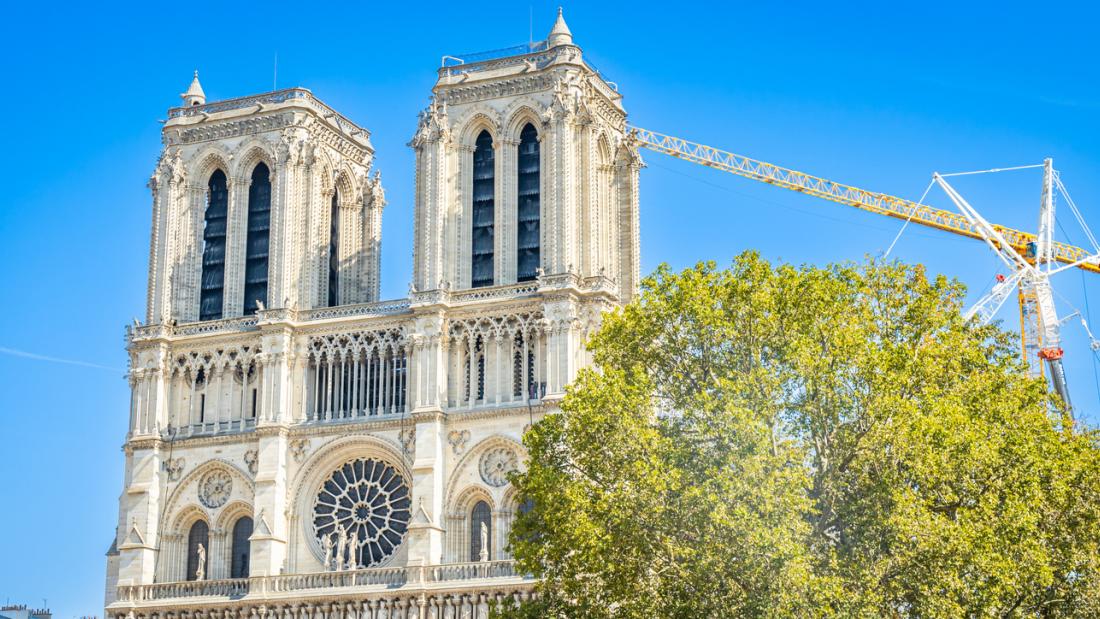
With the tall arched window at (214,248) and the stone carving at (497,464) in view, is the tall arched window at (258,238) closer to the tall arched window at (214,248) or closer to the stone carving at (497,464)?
the tall arched window at (214,248)

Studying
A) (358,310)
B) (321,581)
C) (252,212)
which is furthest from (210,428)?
(252,212)

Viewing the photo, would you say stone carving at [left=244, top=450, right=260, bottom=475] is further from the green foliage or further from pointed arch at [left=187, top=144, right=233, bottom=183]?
the green foliage

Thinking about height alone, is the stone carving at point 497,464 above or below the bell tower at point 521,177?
below

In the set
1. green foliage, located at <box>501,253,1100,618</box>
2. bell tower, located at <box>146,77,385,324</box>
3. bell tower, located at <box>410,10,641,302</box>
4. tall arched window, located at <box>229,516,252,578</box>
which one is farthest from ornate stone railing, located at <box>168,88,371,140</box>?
green foliage, located at <box>501,253,1100,618</box>

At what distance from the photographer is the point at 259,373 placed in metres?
65.6

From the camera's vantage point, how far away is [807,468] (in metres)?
39.5

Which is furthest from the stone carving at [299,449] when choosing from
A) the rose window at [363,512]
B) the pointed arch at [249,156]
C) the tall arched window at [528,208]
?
the pointed arch at [249,156]

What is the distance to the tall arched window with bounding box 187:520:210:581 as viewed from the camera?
65.6 meters

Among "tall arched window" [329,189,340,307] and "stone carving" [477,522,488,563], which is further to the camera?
"tall arched window" [329,189,340,307]

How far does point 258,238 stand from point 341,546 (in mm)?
15686

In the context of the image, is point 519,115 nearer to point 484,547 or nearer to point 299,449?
point 299,449

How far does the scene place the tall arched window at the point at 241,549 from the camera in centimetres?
6525

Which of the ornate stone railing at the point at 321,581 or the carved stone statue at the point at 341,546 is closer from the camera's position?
the ornate stone railing at the point at 321,581

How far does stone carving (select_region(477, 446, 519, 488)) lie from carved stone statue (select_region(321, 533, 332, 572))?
273 inches
